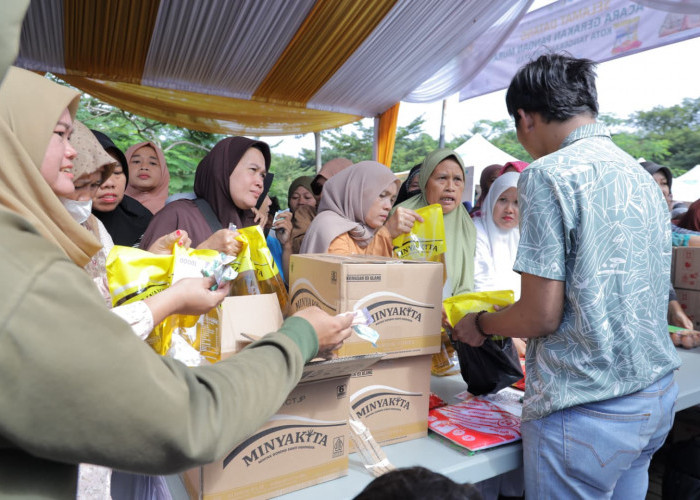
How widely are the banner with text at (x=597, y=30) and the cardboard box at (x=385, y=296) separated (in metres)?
2.73

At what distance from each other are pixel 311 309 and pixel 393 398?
0.58 metres

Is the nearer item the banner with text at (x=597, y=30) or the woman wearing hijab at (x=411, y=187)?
the woman wearing hijab at (x=411, y=187)

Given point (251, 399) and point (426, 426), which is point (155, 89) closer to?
point (426, 426)

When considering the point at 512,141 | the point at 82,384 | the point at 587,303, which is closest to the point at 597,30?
the point at 587,303

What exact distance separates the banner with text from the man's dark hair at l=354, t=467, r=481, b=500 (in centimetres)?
341

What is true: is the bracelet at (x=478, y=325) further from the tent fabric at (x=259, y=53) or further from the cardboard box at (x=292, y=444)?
the tent fabric at (x=259, y=53)

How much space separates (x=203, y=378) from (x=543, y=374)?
3.17 ft

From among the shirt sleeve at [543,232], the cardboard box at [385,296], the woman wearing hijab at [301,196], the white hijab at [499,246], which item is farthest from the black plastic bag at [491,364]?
the woman wearing hijab at [301,196]

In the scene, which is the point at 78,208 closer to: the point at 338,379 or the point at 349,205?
the point at 338,379

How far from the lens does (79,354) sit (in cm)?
43

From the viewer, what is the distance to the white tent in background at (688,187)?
27.0 ft

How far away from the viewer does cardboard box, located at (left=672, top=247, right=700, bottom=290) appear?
2.74m

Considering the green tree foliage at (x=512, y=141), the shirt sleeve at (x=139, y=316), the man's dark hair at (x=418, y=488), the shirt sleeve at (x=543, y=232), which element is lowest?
the man's dark hair at (x=418, y=488)

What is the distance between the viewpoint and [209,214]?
2223 millimetres
